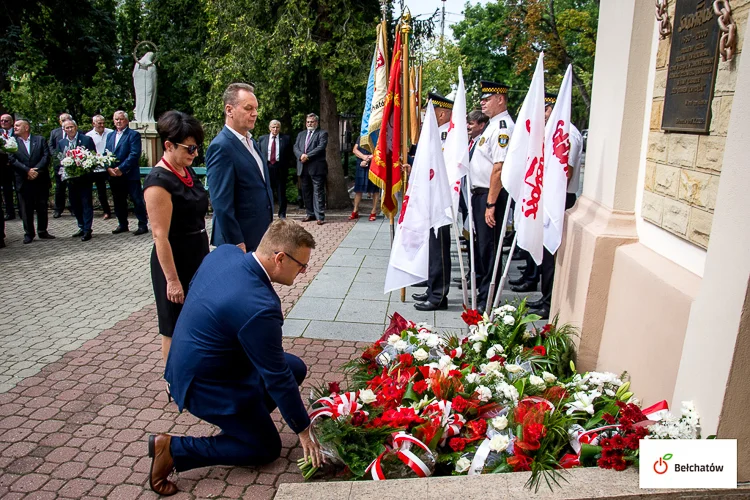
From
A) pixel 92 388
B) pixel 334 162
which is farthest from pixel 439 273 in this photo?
pixel 334 162

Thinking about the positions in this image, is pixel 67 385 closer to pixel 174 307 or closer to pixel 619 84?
pixel 174 307

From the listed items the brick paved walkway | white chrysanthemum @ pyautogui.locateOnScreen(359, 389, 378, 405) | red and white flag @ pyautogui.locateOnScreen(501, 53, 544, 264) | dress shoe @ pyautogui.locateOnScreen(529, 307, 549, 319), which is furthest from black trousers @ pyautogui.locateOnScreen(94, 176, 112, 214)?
white chrysanthemum @ pyautogui.locateOnScreen(359, 389, 378, 405)

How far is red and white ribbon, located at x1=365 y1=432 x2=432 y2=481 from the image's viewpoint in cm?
291

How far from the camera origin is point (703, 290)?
2.68 meters

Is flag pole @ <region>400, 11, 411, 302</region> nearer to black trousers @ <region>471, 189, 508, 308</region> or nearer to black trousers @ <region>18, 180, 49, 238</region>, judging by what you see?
black trousers @ <region>471, 189, 508, 308</region>

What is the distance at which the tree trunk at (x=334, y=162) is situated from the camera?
13.2 m

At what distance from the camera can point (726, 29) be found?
2686 mm

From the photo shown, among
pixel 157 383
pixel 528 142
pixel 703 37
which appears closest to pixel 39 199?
pixel 157 383

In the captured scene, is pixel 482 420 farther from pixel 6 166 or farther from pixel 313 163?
pixel 6 166

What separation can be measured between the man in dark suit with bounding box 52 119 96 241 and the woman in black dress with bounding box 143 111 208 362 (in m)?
6.63

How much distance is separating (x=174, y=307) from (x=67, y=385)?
A: 1146 millimetres

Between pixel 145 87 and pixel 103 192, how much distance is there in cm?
394

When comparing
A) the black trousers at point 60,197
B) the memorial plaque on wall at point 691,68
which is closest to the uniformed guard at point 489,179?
the memorial plaque on wall at point 691,68

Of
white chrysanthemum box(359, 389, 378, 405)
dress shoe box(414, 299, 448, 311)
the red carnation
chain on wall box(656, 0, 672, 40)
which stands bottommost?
dress shoe box(414, 299, 448, 311)
